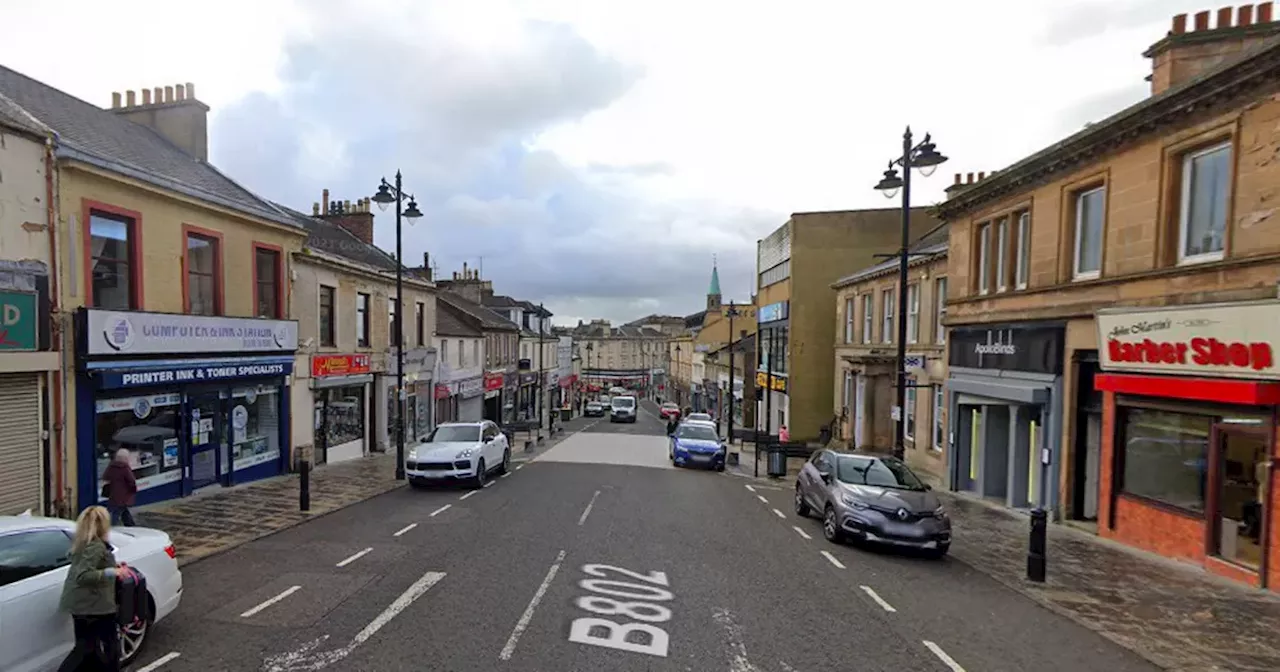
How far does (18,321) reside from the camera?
10.4 meters

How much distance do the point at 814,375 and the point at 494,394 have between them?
19844mm

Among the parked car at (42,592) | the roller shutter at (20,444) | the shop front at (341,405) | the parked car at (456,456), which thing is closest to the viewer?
the parked car at (42,592)

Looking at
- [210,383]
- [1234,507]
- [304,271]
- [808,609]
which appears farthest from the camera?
[304,271]

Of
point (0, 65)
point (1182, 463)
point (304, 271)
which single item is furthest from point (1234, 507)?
point (0, 65)

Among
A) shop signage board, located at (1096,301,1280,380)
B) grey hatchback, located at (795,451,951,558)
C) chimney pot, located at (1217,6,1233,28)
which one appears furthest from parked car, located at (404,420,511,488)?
chimney pot, located at (1217,6,1233,28)

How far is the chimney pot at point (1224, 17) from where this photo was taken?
11.4 meters

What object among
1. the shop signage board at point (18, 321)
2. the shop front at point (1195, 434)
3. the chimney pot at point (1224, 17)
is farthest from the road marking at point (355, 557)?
the chimney pot at point (1224, 17)

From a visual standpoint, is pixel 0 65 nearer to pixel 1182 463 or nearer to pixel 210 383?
pixel 210 383

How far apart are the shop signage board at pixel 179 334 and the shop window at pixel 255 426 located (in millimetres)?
1241

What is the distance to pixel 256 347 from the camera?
16.2m

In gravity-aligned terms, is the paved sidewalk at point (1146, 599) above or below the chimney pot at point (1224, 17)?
below

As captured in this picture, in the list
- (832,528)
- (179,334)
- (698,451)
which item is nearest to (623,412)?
(698,451)

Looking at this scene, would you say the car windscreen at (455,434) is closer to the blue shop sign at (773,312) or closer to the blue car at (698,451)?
the blue car at (698,451)

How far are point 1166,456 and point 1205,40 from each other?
7555 millimetres
